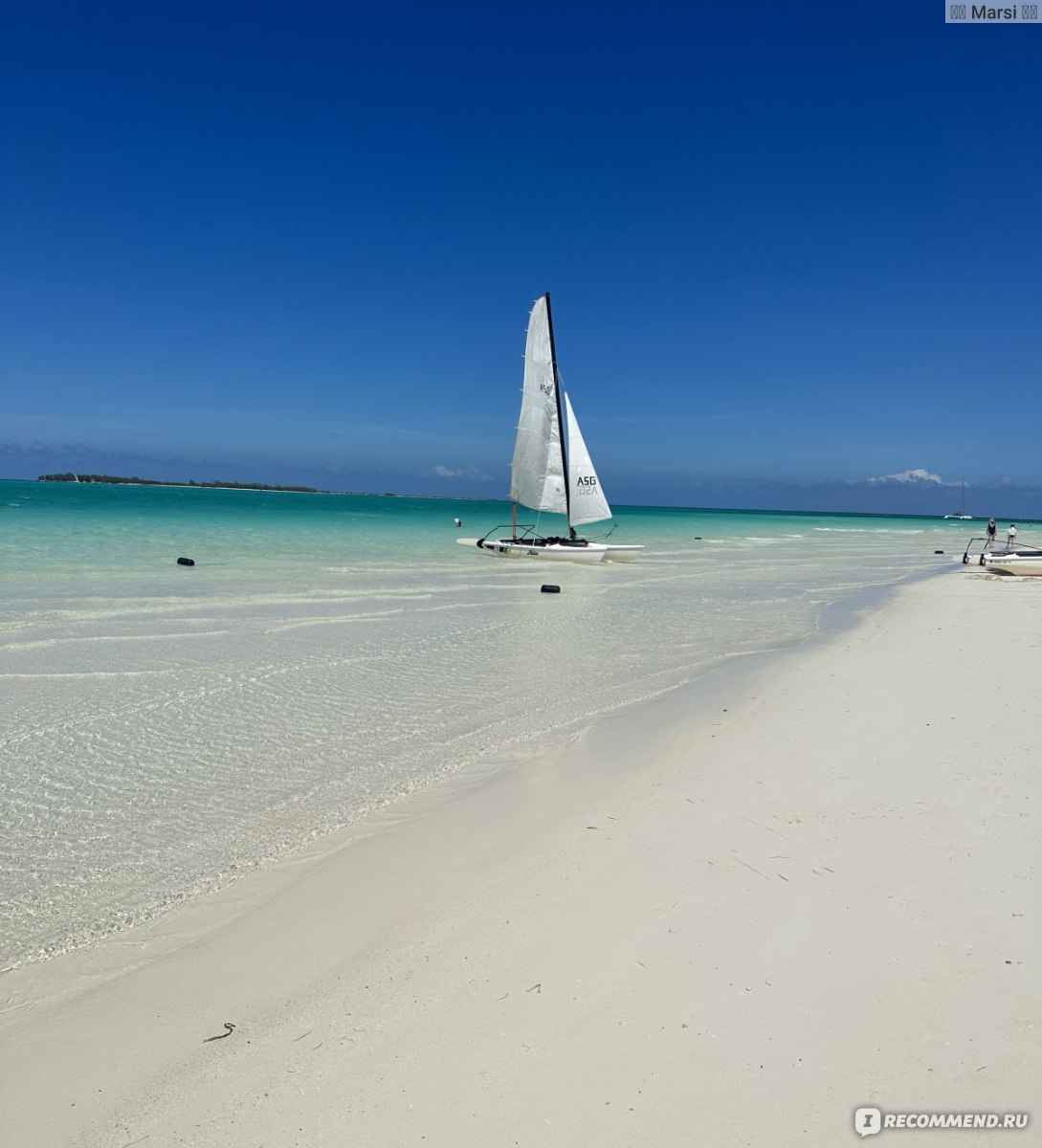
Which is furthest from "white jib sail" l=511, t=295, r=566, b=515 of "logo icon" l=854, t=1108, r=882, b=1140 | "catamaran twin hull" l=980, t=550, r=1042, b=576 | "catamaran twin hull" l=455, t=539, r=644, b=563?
"logo icon" l=854, t=1108, r=882, b=1140

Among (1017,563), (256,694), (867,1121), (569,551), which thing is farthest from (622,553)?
(867,1121)

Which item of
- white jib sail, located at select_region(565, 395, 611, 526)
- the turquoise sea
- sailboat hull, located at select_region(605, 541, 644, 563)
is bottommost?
the turquoise sea

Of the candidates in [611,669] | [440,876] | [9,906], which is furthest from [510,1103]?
[611,669]

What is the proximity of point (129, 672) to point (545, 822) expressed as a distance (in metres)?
7.21

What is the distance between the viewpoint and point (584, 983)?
137 inches

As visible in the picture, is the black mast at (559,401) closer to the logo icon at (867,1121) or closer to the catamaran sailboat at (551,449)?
the catamaran sailboat at (551,449)

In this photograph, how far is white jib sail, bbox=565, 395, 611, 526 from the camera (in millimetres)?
33625

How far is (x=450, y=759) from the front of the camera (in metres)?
6.98

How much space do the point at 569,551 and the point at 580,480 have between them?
11.0ft

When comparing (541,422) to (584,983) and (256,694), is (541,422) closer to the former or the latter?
(256,694)

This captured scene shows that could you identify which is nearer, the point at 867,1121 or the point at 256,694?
the point at 867,1121

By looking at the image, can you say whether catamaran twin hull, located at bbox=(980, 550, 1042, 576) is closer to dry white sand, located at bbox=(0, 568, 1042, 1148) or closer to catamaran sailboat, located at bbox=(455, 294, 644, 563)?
catamaran sailboat, located at bbox=(455, 294, 644, 563)

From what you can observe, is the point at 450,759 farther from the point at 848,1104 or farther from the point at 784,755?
the point at 848,1104

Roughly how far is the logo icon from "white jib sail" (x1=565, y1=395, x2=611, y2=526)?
30928mm
